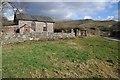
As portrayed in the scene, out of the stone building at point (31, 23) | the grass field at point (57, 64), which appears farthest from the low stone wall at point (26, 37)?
the stone building at point (31, 23)

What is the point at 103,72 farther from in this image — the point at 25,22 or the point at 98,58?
the point at 25,22

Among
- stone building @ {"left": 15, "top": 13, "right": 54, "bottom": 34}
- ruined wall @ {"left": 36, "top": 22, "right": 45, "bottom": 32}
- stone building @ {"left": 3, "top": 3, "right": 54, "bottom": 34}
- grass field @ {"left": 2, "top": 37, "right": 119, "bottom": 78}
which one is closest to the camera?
grass field @ {"left": 2, "top": 37, "right": 119, "bottom": 78}

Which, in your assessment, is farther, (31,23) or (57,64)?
(31,23)

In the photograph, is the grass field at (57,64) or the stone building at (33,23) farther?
the stone building at (33,23)

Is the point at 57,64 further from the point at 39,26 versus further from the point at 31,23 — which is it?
the point at 39,26

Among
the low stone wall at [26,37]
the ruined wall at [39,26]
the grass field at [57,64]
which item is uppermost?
the ruined wall at [39,26]

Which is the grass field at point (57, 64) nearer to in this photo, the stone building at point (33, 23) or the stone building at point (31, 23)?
the stone building at point (31, 23)

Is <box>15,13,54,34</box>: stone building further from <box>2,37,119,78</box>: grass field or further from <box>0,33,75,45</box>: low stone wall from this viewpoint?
<box>2,37,119,78</box>: grass field

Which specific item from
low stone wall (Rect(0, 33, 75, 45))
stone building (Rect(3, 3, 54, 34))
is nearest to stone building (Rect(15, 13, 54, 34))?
stone building (Rect(3, 3, 54, 34))

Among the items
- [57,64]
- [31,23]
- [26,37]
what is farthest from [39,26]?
[57,64]

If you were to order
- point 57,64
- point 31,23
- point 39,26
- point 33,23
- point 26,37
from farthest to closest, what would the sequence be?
1. point 39,26
2. point 33,23
3. point 31,23
4. point 26,37
5. point 57,64

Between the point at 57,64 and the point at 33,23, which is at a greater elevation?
the point at 33,23

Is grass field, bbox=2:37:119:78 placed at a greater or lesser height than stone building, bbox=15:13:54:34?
lesser

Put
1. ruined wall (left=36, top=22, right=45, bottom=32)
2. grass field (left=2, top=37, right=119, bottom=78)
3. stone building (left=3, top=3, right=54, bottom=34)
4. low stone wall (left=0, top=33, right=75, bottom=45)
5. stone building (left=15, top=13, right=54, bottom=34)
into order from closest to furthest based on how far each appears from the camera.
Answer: grass field (left=2, top=37, right=119, bottom=78)
low stone wall (left=0, top=33, right=75, bottom=45)
stone building (left=3, top=3, right=54, bottom=34)
stone building (left=15, top=13, right=54, bottom=34)
ruined wall (left=36, top=22, right=45, bottom=32)
